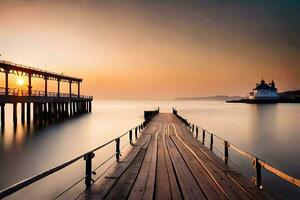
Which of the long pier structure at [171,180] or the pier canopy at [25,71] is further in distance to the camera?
the pier canopy at [25,71]

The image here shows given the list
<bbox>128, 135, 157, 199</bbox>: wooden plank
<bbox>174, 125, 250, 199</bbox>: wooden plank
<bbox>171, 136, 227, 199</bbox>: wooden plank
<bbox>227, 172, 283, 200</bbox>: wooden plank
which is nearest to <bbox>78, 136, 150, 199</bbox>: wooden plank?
<bbox>128, 135, 157, 199</bbox>: wooden plank

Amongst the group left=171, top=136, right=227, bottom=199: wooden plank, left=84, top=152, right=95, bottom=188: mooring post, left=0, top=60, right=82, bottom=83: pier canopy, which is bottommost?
left=171, top=136, right=227, bottom=199: wooden plank

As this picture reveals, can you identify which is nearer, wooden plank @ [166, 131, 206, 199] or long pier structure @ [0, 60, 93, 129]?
wooden plank @ [166, 131, 206, 199]

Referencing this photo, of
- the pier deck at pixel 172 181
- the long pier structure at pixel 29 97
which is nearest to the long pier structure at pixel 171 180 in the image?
the pier deck at pixel 172 181

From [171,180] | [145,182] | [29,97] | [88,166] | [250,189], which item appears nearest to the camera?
[250,189]

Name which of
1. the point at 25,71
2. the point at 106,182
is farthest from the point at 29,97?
the point at 106,182

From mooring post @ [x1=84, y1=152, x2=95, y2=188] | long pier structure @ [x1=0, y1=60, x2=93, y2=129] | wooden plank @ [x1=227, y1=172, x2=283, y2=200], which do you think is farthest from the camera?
long pier structure @ [x1=0, y1=60, x2=93, y2=129]

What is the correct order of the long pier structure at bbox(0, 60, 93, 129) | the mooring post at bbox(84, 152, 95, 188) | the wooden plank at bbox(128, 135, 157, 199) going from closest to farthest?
the wooden plank at bbox(128, 135, 157, 199) < the mooring post at bbox(84, 152, 95, 188) < the long pier structure at bbox(0, 60, 93, 129)

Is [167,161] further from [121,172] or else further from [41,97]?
[41,97]

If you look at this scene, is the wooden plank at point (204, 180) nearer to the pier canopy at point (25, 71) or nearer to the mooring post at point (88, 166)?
the mooring post at point (88, 166)

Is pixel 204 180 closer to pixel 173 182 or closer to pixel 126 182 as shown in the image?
pixel 173 182

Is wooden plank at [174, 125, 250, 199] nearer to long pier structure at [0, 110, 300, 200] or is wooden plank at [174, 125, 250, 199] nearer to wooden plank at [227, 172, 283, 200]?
long pier structure at [0, 110, 300, 200]

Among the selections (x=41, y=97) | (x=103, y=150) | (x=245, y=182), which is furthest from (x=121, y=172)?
(x=41, y=97)

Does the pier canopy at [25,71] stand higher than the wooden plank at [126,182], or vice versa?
the pier canopy at [25,71]
